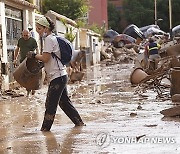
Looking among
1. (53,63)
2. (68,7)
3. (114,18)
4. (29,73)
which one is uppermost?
(114,18)

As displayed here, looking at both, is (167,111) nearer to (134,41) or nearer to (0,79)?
(0,79)

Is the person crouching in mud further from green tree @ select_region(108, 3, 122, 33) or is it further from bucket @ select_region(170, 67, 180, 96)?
green tree @ select_region(108, 3, 122, 33)

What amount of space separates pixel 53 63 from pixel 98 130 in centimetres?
126

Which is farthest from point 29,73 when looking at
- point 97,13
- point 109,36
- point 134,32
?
point 97,13

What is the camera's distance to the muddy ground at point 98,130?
680 cm

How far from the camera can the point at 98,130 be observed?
8.26m

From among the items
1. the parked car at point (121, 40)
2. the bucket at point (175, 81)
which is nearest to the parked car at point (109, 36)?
the parked car at point (121, 40)

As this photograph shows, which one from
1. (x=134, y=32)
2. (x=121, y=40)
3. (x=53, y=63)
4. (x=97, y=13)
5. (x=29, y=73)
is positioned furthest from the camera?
(x=97, y=13)

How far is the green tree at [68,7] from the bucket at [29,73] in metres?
26.4

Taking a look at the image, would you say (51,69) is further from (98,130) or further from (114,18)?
(114,18)

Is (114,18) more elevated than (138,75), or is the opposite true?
(114,18)

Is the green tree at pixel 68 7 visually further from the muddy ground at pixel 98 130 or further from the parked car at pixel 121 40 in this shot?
the muddy ground at pixel 98 130

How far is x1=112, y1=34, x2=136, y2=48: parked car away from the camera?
54.4m

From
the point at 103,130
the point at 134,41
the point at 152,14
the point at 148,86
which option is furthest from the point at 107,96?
the point at 152,14
